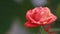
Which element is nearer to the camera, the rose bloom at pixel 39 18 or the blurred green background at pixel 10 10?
the rose bloom at pixel 39 18

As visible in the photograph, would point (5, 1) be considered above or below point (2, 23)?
above

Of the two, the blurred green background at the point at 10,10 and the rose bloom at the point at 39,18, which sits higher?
the blurred green background at the point at 10,10

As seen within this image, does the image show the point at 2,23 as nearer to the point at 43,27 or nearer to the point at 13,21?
the point at 13,21

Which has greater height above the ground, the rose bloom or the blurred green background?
the blurred green background

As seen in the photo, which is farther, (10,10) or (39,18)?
(10,10)

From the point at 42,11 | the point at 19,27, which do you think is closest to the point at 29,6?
the point at 19,27

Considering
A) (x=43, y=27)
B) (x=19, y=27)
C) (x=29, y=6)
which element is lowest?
(x=43, y=27)

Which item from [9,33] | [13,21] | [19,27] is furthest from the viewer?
[13,21]

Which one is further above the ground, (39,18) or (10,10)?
(10,10)

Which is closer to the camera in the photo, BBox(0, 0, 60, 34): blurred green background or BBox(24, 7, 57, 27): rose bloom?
BBox(24, 7, 57, 27): rose bloom

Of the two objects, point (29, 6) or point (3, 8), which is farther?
point (3, 8)

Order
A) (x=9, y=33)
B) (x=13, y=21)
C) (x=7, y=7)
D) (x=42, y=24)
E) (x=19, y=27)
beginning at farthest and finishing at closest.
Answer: (x=7, y=7) < (x=13, y=21) < (x=19, y=27) < (x=9, y=33) < (x=42, y=24)
